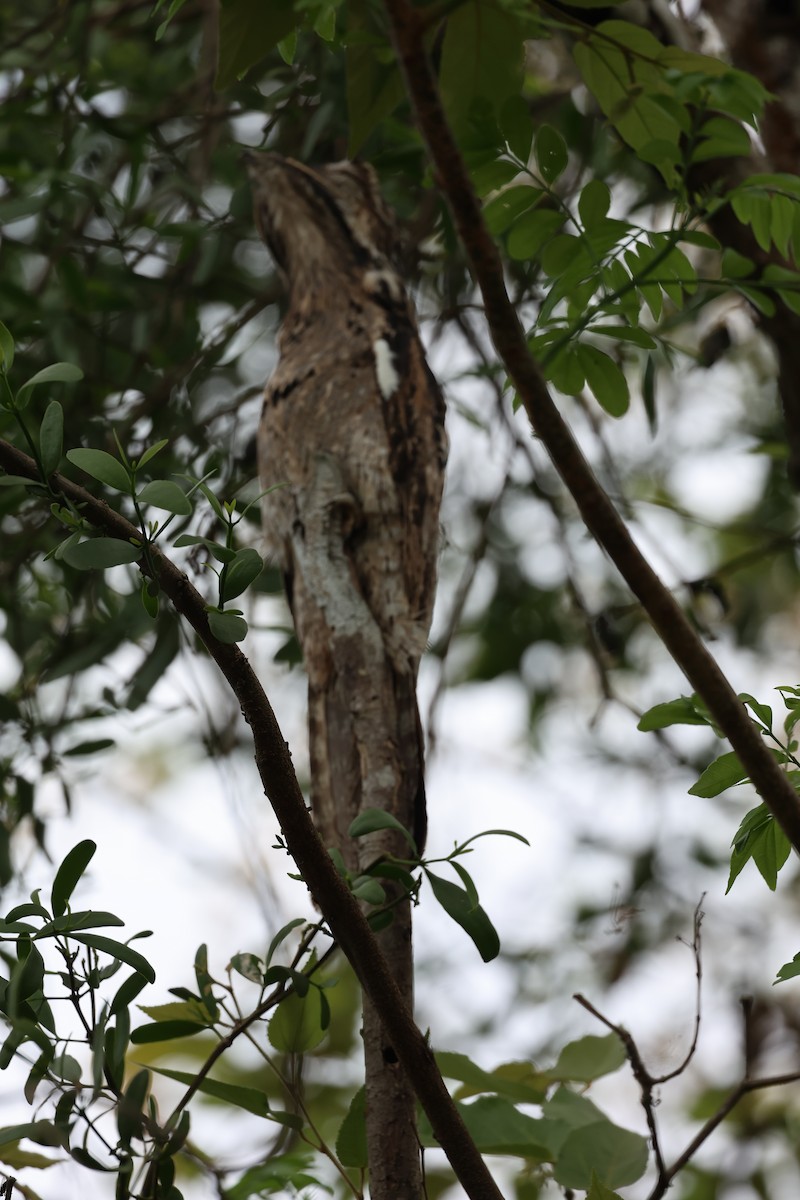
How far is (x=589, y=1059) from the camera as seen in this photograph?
137 centimetres

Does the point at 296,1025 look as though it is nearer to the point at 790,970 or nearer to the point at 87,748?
the point at 790,970

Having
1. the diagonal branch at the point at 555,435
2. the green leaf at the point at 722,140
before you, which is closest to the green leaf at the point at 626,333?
the green leaf at the point at 722,140

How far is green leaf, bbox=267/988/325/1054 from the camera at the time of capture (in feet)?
3.39

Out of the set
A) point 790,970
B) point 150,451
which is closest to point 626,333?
point 150,451

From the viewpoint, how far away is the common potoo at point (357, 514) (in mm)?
1187

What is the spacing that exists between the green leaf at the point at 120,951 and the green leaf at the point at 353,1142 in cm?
29

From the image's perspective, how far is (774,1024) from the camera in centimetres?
268

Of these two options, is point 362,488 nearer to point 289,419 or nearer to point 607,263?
point 289,419

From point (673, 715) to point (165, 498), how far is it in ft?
1.59

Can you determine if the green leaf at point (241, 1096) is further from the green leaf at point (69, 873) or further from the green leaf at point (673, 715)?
the green leaf at point (673, 715)

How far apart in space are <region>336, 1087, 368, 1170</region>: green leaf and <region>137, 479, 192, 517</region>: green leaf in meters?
0.60

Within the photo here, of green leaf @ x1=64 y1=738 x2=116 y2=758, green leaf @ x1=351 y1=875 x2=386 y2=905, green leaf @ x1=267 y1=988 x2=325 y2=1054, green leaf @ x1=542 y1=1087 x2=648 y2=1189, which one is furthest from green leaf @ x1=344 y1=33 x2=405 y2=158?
green leaf @ x1=64 y1=738 x2=116 y2=758

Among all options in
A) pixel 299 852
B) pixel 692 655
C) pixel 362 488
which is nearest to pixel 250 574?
pixel 299 852

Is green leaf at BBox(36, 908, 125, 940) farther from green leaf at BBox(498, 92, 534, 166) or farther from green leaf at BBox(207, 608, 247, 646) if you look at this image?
green leaf at BBox(498, 92, 534, 166)
